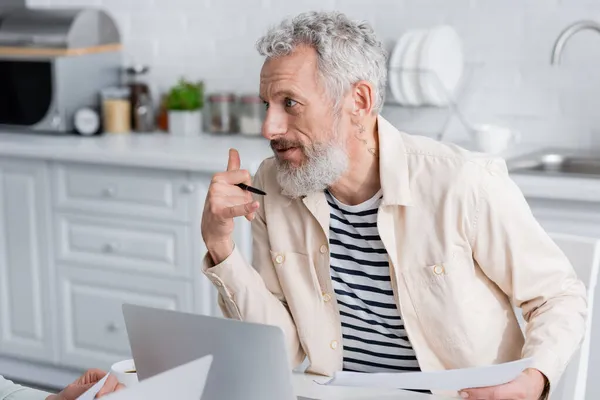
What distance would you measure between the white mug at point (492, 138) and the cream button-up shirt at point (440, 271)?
124 centimetres

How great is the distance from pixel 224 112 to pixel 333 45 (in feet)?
6.44

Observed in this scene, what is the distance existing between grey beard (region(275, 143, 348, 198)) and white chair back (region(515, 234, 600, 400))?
1.38 feet

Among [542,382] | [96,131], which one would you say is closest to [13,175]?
[96,131]

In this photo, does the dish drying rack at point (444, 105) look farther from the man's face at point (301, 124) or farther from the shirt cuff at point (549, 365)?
the shirt cuff at point (549, 365)

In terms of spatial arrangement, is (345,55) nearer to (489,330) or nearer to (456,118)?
(489,330)

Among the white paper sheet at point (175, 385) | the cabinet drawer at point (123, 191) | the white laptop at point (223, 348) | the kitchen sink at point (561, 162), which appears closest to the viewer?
the white paper sheet at point (175, 385)

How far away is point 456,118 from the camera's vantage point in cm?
328

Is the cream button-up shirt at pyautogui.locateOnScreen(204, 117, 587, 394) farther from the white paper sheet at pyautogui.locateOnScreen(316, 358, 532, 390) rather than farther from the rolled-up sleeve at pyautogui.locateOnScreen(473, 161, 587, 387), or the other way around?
the white paper sheet at pyautogui.locateOnScreen(316, 358, 532, 390)

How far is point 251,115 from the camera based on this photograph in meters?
3.54

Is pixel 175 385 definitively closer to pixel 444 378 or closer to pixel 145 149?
pixel 444 378

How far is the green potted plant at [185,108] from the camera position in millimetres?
3617

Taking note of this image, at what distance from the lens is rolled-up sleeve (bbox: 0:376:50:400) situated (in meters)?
1.46

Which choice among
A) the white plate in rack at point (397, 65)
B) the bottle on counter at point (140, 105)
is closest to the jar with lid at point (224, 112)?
the bottle on counter at point (140, 105)

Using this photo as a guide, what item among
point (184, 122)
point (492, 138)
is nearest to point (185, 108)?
point (184, 122)
